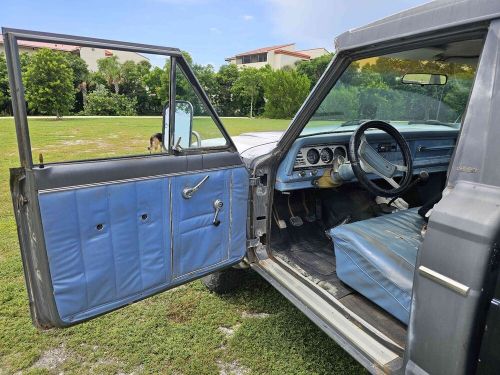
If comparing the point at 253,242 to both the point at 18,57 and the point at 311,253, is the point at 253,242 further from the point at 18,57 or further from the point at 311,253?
the point at 18,57

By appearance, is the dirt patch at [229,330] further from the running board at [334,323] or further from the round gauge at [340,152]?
the round gauge at [340,152]

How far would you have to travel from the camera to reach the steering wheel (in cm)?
264

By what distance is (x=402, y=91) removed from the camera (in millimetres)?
2881

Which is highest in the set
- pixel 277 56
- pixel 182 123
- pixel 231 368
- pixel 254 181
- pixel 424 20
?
pixel 277 56

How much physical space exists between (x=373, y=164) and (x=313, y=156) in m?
0.48

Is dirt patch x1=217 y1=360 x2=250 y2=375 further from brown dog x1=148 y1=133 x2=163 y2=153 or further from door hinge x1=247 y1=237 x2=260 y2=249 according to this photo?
brown dog x1=148 y1=133 x2=163 y2=153

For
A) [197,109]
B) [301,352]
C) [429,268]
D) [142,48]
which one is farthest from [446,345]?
[142,48]

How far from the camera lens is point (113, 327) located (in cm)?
278

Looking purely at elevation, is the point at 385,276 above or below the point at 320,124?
below

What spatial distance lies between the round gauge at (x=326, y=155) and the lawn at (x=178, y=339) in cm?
126

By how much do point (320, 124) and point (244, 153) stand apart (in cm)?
61

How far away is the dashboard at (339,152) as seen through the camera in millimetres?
2857

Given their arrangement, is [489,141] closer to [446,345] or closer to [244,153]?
[446,345]

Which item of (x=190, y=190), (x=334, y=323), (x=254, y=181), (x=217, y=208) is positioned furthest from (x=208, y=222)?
(x=334, y=323)
